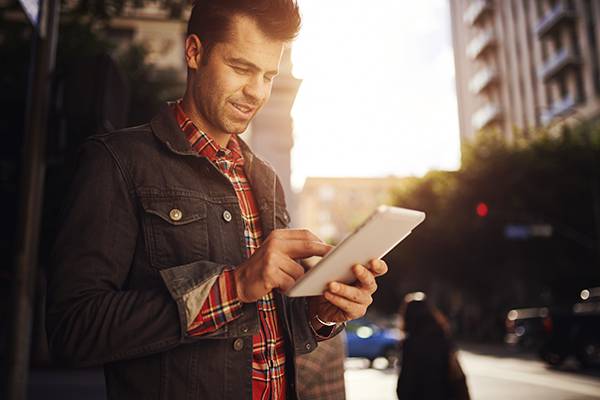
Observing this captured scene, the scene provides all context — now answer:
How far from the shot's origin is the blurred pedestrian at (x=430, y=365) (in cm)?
484

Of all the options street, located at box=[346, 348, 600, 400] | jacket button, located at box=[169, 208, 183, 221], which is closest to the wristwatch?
jacket button, located at box=[169, 208, 183, 221]

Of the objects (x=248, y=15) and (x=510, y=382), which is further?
(x=510, y=382)

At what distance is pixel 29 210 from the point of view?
11.6 ft

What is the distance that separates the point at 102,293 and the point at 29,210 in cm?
259

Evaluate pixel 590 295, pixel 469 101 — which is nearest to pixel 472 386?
pixel 590 295

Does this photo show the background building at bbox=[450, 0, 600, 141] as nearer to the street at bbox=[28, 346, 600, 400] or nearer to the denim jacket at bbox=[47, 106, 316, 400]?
the street at bbox=[28, 346, 600, 400]

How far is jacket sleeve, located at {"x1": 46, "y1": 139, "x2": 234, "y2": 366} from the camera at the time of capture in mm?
1244

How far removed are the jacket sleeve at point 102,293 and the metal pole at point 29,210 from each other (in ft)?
7.97

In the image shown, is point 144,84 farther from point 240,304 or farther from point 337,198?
point 337,198

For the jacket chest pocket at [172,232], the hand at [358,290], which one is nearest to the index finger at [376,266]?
the hand at [358,290]

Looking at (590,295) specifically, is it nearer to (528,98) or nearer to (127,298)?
(127,298)

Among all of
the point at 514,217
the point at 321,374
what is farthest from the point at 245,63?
the point at 514,217

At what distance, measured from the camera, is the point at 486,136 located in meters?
26.1

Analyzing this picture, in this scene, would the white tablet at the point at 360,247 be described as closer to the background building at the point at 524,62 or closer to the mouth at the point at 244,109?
the mouth at the point at 244,109
